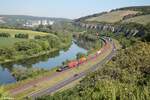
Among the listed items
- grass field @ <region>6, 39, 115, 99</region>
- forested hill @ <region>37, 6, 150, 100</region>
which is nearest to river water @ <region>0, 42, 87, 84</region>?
grass field @ <region>6, 39, 115, 99</region>

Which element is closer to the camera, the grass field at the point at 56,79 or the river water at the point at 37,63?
the grass field at the point at 56,79

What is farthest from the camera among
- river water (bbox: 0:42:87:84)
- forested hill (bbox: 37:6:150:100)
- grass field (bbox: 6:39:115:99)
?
river water (bbox: 0:42:87:84)

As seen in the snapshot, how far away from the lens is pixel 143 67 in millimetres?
50750

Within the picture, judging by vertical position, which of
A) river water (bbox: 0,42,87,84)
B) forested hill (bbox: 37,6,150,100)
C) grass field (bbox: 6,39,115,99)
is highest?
forested hill (bbox: 37,6,150,100)

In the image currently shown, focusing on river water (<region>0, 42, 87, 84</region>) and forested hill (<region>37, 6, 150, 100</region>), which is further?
river water (<region>0, 42, 87, 84</region>)

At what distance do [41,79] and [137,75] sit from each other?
29.5 meters

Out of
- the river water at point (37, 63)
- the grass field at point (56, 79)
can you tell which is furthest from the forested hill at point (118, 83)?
the river water at point (37, 63)

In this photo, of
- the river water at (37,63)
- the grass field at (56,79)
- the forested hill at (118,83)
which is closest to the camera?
the forested hill at (118,83)

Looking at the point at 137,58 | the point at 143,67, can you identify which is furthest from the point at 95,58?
the point at 143,67

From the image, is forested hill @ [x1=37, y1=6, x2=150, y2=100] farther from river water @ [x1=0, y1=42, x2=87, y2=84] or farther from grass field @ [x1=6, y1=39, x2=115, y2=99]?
river water @ [x1=0, y1=42, x2=87, y2=84]

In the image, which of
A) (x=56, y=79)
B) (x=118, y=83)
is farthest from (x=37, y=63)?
(x=118, y=83)

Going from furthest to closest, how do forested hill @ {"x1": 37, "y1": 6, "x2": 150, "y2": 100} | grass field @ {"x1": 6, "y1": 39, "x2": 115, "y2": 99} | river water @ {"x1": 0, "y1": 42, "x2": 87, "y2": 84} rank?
river water @ {"x1": 0, "y1": 42, "x2": 87, "y2": 84} < grass field @ {"x1": 6, "y1": 39, "x2": 115, "y2": 99} < forested hill @ {"x1": 37, "y1": 6, "x2": 150, "y2": 100}

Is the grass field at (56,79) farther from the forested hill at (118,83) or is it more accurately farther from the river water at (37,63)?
the river water at (37,63)

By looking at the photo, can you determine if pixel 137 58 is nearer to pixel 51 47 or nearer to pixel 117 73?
pixel 117 73
